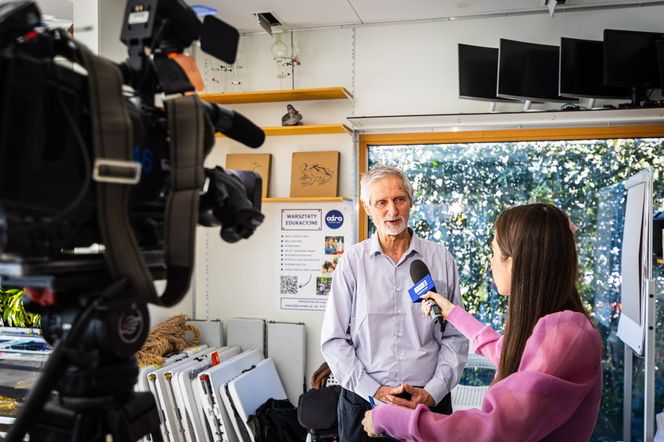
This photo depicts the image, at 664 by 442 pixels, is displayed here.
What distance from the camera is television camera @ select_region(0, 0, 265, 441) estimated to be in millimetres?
622

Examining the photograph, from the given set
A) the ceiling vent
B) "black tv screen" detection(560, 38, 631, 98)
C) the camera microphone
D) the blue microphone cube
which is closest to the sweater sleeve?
the blue microphone cube

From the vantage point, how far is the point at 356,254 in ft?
7.54

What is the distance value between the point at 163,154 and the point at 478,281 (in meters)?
3.05

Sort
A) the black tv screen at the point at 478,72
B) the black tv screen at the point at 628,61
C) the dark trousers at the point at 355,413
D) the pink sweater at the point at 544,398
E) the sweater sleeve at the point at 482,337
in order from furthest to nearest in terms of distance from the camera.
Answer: the black tv screen at the point at 478,72 < the black tv screen at the point at 628,61 < the dark trousers at the point at 355,413 < the sweater sleeve at the point at 482,337 < the pink sweater at the point at 544,398

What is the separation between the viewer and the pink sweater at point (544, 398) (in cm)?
111

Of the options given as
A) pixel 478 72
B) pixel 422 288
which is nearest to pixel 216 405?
pixel 422 288

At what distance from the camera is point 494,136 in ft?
11.7

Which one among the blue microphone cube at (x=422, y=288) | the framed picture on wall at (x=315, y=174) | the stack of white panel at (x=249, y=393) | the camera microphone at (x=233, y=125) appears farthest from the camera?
the framed picture on wall at (x=315, y=174)

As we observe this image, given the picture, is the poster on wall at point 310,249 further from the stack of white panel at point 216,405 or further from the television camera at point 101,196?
the television camera at point 101,196

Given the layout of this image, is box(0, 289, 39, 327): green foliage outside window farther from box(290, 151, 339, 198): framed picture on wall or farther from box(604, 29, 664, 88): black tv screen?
box(604, 29, 664, 88): black tv screen

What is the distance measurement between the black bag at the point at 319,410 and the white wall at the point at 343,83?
63 centimetres

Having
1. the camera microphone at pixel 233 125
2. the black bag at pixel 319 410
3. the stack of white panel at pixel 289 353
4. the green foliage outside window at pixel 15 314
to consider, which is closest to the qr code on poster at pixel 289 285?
the stack of white panel at pixel 289 353

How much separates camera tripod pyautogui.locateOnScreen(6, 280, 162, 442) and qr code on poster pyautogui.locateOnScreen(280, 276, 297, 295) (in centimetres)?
297

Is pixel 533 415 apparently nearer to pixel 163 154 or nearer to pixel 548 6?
pixel 163 154
